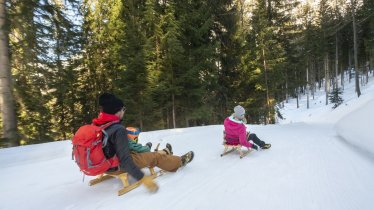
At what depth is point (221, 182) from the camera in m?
4.75

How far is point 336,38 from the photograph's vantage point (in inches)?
1812

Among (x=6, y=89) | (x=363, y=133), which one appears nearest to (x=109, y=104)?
(x=6, y=89)

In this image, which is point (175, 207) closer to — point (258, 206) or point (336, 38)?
point (258, 206)

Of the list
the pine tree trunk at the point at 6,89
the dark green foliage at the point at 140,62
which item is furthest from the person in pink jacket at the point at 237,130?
the pine tree trunk at the point at 6,89

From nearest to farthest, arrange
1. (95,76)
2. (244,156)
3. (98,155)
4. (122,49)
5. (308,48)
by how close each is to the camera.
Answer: (98,155), (244,156), (122,49), (95,76), (308,48)

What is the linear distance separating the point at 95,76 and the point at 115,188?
1840 centimetres

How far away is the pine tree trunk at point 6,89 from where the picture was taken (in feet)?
27.1

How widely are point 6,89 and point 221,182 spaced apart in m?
7.09

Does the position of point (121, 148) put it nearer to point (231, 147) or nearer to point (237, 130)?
point (237, 130)

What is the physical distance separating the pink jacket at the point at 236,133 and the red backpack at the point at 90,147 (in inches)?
151

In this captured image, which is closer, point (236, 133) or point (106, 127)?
point (106, 127)

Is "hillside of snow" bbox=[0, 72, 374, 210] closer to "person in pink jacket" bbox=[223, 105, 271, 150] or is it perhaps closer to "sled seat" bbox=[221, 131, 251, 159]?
"sled seat" bbox=[221, 131, 251, 159]

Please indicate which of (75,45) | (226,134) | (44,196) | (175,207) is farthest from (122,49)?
(175,207)

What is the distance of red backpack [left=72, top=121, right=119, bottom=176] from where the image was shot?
156 inches
